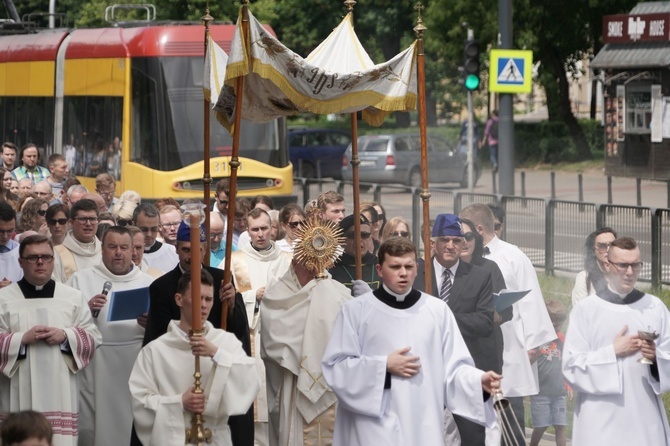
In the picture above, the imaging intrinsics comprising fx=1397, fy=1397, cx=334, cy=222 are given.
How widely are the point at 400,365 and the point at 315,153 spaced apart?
3241 cm

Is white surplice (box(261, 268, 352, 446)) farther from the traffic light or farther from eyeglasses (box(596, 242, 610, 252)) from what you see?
the traffic light

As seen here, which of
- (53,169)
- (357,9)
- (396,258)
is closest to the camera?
(396,258)

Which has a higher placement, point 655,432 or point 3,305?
point 3,305

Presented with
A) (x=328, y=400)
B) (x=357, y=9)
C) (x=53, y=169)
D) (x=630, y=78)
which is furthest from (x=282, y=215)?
(x=357, y=9)

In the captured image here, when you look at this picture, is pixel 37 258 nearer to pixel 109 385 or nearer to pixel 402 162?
pixel 109 385

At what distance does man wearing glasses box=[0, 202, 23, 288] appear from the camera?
948 cm

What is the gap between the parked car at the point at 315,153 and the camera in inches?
1524

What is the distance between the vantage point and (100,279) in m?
8.65

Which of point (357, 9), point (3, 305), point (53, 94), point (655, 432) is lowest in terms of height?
point (655, 432)

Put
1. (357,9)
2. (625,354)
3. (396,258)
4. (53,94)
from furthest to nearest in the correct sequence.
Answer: (357,9)
(53,94)
(625,354)
(396,258)

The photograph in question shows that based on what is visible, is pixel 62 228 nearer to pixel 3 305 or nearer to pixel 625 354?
pixel 3 305

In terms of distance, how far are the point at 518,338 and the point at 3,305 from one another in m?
3.32

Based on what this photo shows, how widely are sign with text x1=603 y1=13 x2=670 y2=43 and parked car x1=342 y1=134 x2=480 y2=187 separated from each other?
15.6ft

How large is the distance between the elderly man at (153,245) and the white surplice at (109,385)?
4.56 feet
